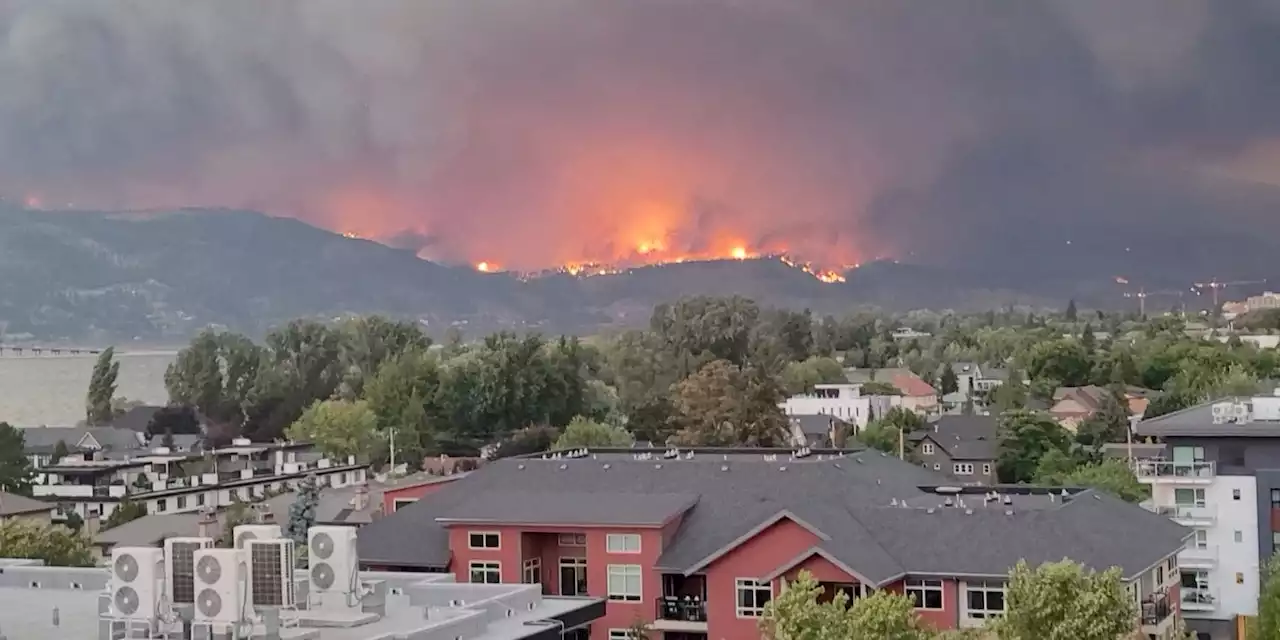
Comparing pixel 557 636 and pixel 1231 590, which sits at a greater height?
pixel 557 636

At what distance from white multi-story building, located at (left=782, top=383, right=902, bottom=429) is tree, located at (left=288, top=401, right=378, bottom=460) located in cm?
2765

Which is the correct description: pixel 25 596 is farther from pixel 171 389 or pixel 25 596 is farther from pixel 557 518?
pixel 171 389

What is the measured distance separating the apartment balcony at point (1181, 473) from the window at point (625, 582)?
534 inches

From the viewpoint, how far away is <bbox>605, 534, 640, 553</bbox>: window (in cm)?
2741

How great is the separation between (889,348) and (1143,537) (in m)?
117

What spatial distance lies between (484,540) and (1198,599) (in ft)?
53.6

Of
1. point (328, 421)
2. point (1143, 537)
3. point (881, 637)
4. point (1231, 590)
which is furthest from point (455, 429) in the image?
point (881, 637)

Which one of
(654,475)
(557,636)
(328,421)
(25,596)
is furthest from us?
(328,421)

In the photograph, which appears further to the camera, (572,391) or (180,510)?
(572,391)

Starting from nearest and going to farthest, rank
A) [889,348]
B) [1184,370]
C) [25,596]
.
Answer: [25,596] < [1184,370] < [889,348]

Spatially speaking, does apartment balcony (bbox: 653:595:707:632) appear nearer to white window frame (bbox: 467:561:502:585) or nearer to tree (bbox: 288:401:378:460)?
white window frame (bbox: 467:561:502:585)

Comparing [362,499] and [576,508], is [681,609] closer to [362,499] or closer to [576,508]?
[576,508]

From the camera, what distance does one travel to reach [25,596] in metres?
20.9

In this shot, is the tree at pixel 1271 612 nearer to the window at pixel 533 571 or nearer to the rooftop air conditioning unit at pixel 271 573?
the window at pixel 533 571
